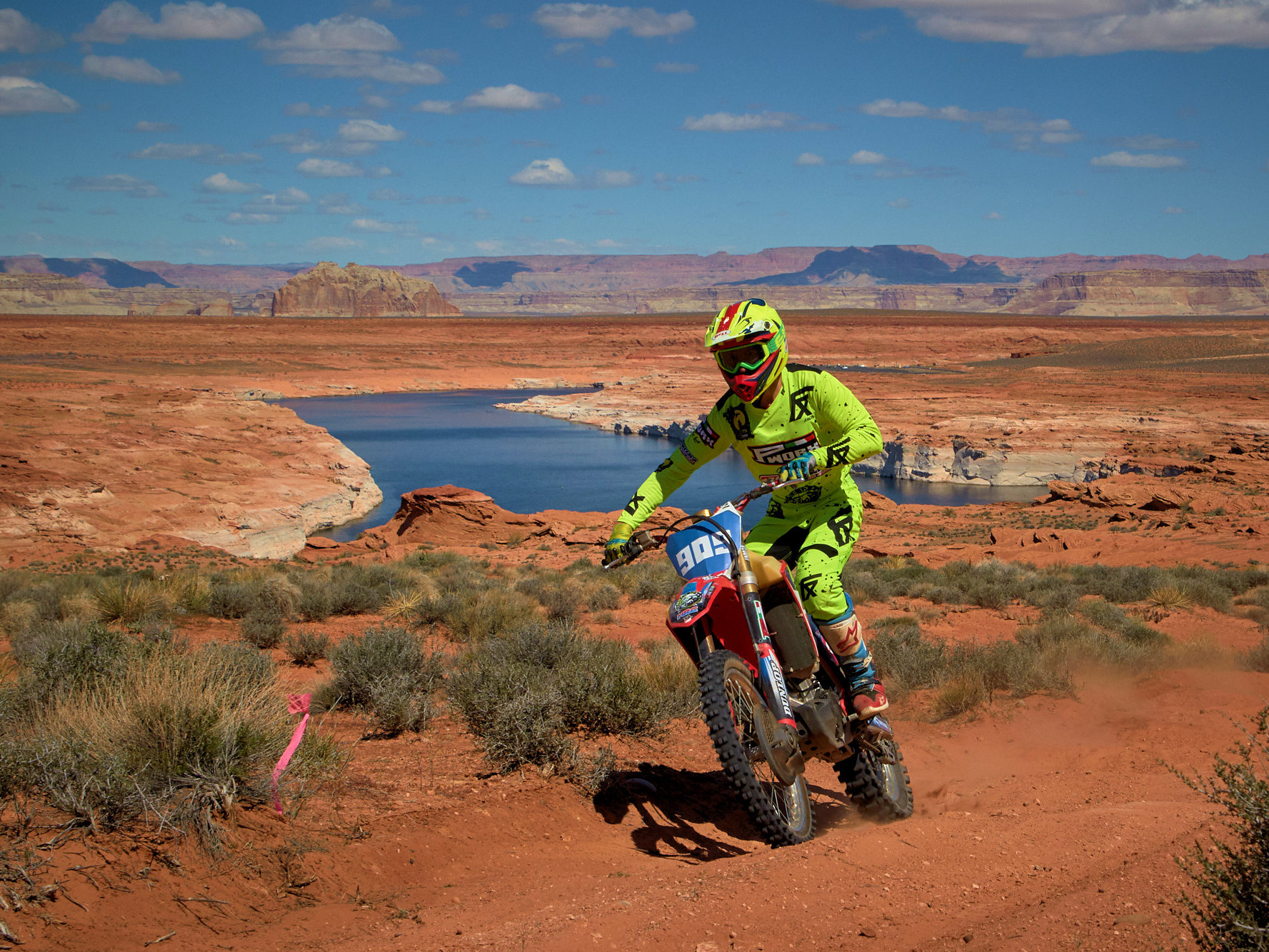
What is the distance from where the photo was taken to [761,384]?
4.28 meters

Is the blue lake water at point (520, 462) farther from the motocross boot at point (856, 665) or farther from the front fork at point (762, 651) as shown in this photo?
the front fork at point (762, 651)

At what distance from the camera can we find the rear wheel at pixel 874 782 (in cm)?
462

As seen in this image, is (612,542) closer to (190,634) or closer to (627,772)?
(627,772)

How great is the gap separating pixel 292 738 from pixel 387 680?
1.44m

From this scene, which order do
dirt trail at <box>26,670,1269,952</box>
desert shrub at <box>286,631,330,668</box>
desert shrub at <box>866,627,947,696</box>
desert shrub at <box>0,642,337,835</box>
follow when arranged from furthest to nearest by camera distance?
desert shrub at <box>286,631,330,668</box> < desert shrub at <box>866,627,947,696</box> < desert shrub at <box>0,642,337,835</box> < dirt trail at <box>26,670,1269,952</box>

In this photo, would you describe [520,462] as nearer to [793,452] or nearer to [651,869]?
[793,452]

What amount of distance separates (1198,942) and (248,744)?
140 inches

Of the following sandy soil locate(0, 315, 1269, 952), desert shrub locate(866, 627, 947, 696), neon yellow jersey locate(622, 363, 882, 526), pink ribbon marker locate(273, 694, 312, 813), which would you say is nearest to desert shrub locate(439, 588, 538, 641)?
sandy soil locate(0, 315, 1269, 952)

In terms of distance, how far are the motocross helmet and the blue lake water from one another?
80.2ft

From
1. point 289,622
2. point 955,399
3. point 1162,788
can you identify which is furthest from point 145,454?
point 955,399

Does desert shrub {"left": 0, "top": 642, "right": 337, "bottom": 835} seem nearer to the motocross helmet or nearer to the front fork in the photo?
the front fork

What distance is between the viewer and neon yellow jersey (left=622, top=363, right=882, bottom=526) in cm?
437

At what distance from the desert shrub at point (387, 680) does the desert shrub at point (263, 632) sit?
2121 mm

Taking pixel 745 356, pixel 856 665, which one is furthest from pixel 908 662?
pixel 745 356
